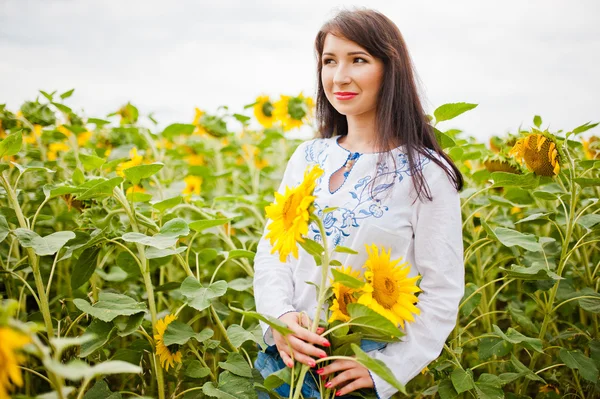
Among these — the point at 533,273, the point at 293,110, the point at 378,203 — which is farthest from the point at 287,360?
the point at 293,110

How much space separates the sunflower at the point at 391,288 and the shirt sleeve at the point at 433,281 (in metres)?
0.10

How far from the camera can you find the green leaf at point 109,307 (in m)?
1.02

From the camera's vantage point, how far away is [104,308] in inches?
41.3

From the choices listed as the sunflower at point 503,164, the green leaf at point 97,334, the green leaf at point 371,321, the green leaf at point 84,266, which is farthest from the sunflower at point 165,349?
the sunflower at point 503,164

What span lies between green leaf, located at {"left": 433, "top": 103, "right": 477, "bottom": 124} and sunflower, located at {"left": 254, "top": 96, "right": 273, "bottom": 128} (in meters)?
1.47

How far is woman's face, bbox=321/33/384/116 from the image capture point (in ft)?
3.46

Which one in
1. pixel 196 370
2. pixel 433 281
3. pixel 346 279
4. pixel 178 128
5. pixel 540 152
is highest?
pixel 178 128

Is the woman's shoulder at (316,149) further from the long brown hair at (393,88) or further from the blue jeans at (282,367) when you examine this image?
the blue jeans at (282,367)

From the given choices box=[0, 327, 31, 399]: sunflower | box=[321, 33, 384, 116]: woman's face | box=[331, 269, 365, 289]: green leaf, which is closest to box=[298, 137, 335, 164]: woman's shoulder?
box=[321, 33, 384, 116]: woman's face

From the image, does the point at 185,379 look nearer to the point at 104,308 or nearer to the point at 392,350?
the point at 104,308

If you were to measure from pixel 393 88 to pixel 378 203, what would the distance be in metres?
0.26

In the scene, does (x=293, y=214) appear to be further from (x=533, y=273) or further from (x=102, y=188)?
(x=533, y=273)

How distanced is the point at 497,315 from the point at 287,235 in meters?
1.28

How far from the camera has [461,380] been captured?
105 centimetres
